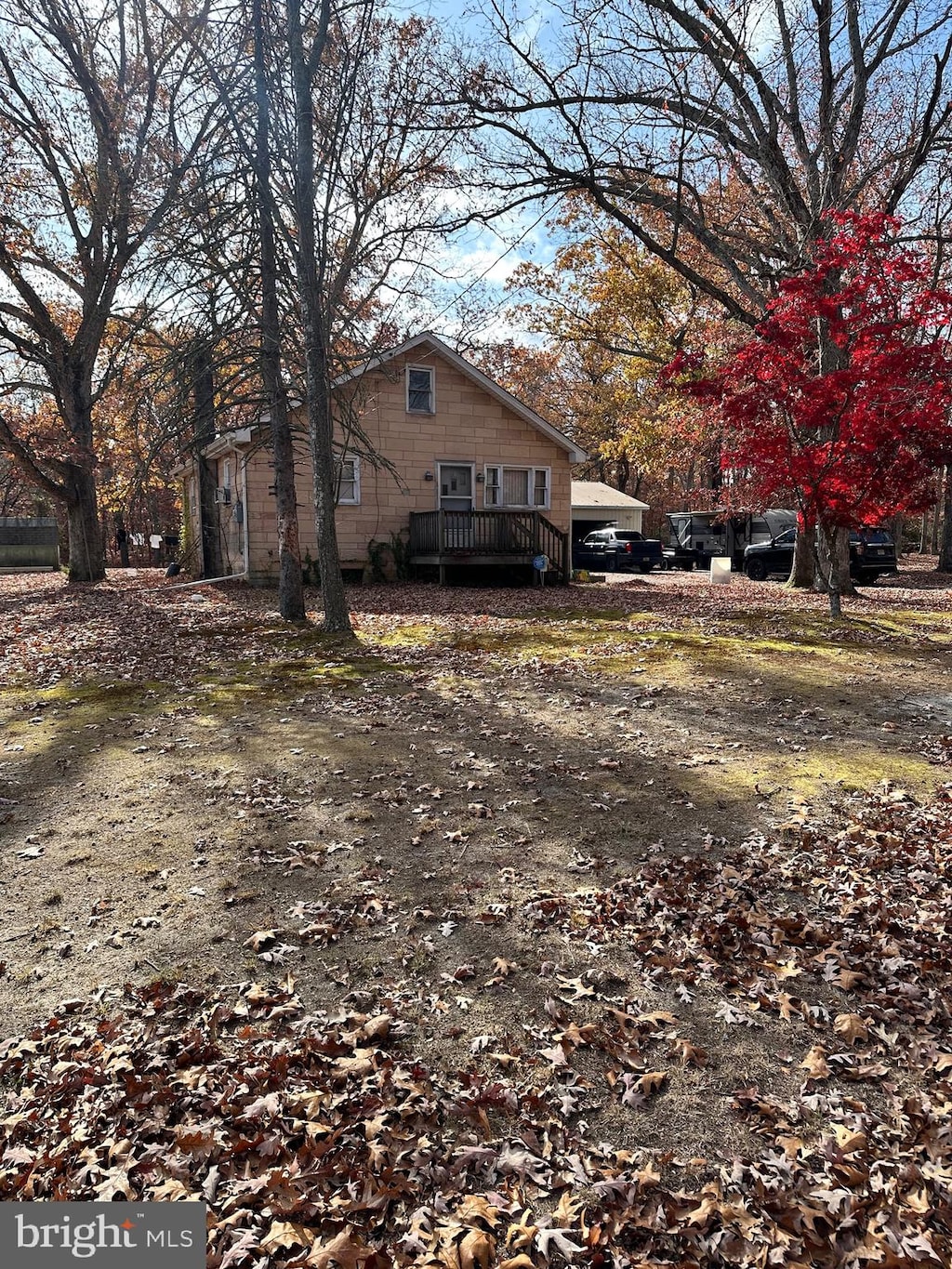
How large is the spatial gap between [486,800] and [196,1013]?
242 cm

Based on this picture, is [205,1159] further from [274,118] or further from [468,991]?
[274,118]

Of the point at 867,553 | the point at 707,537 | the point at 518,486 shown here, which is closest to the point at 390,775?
the point at 518,486

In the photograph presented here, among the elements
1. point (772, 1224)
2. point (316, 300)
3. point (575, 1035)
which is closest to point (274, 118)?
point (316, 300)

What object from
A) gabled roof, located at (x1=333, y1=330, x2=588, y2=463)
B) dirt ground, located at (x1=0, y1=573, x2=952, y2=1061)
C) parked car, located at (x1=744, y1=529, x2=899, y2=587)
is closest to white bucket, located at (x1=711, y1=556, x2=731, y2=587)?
parked car, located at (x1=744, y1=529, x2=899, y2=587)

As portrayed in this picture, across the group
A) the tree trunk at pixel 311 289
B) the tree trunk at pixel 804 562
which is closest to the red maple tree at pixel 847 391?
the tree trunk at pixel 311 289

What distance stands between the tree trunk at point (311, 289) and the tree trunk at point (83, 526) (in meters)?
11.8

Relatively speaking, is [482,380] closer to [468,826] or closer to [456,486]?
[456,486]

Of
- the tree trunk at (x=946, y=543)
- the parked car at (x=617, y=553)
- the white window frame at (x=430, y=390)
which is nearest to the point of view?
the white window frame at (x=430, y=390)

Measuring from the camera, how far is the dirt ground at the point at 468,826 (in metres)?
3.04

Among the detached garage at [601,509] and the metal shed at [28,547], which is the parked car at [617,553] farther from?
the metal shed at [28,547]

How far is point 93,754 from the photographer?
5898mm

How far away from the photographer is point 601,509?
115 ft

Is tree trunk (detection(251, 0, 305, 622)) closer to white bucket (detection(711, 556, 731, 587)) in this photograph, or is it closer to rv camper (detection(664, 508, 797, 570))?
white bucket (detection(711, 556, 731, 587))

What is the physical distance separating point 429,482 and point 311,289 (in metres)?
10.2
